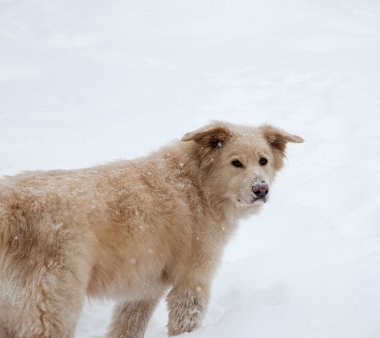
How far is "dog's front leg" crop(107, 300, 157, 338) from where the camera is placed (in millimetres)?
5852

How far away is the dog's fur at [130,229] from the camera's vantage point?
4.16 metres

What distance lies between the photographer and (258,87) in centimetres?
1502

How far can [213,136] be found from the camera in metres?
5.71

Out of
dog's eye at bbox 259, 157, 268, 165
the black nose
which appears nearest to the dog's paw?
the black nose

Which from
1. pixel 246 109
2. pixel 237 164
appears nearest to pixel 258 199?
pixel 237 164

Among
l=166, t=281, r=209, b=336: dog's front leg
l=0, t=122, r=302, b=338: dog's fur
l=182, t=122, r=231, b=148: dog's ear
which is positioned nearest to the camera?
l=0, t=122, r=302, b=338: dog's fur

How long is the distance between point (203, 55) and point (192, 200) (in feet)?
42.9

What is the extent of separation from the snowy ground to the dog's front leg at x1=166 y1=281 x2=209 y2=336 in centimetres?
31

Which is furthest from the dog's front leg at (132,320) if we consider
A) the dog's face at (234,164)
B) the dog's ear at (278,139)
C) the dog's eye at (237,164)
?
the dog's ear at (278,139)

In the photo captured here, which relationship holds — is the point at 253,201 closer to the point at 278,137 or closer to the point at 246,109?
the point at 278,137

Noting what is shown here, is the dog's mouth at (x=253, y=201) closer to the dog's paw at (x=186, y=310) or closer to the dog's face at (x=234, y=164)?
the dog's face at (x=234, y=164)

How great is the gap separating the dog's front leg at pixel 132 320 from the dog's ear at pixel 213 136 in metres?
1.69

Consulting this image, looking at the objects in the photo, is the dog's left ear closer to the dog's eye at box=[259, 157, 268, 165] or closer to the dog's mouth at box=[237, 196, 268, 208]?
the dog's eye at box=[259, 157, 268, 165]

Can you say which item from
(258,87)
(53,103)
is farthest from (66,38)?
(258,87)
